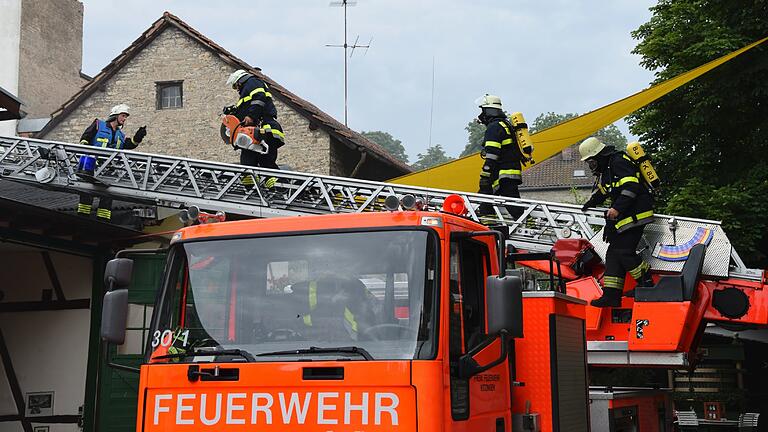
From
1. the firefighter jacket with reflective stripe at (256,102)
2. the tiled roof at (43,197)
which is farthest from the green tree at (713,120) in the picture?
the tiled roof at (43,197)

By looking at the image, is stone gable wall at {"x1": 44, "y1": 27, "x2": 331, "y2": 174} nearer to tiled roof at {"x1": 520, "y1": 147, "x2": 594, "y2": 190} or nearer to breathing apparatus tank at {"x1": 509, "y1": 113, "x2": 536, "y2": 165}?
breathing apparatus tank at {"x1": 509, "y1": 113, "x2": 536, "y2": 165}

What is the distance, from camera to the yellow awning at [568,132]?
11.9 metres

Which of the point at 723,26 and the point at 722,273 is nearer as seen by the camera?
the point at 722,273

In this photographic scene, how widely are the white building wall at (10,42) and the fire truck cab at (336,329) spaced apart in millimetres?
23646

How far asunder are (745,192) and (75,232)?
30.2 feet

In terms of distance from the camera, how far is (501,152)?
9266mm

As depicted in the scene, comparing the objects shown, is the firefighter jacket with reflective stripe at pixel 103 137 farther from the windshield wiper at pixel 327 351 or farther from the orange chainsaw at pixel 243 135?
the windshield wiper at pixel 327 351

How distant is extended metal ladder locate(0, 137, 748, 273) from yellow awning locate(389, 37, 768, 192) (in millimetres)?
2273

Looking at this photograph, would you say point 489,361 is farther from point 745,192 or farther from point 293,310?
point 745,192

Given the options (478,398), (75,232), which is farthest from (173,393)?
(75,232)

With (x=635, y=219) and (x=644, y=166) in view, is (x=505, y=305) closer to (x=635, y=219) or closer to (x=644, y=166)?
(x=635, y=219)

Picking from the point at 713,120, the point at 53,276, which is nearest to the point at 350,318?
the point at 53,276

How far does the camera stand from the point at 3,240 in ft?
35.4

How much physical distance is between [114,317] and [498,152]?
528 cm
